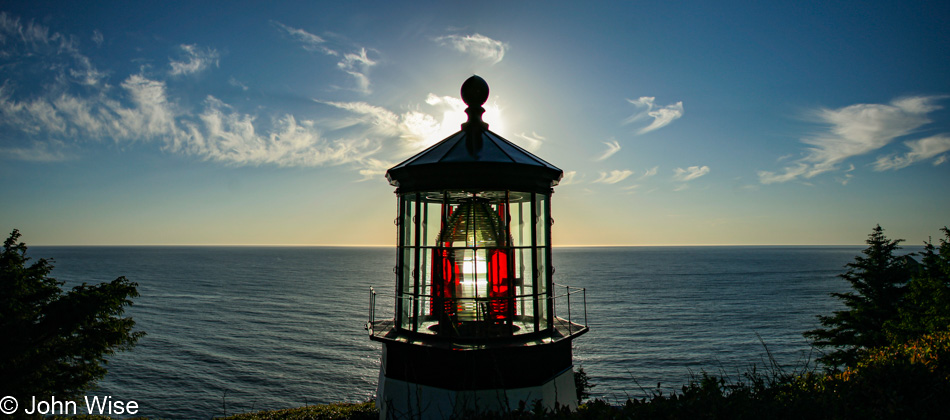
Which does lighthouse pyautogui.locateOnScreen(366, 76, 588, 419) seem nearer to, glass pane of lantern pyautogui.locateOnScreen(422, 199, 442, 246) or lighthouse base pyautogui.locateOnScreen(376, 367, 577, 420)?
lighthouse base pyautogui.locateOnScreen(376, 367, 577, 420)

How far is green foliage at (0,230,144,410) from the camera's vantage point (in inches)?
502

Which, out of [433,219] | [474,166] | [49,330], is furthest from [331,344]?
[474,166]

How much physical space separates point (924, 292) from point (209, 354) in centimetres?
4421

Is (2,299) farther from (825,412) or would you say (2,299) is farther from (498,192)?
(825,412)

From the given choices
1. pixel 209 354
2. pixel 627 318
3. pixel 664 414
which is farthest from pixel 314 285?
pixel 664 414

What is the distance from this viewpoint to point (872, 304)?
21500mm

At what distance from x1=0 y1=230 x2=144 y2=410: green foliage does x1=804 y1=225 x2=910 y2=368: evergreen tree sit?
89.6 feet

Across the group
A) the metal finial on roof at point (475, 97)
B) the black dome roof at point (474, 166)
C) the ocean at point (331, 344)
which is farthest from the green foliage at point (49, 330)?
the ocean at point (331, 344)

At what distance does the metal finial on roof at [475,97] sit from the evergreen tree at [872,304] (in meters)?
20.9

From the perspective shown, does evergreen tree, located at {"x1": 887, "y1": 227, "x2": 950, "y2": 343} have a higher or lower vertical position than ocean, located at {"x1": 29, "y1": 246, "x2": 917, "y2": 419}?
higher

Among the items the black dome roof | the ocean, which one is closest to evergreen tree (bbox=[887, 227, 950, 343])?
the ocean

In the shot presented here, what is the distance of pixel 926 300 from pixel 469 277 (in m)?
20.3

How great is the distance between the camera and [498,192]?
730 centimetres

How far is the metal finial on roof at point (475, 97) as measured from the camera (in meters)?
8.00
